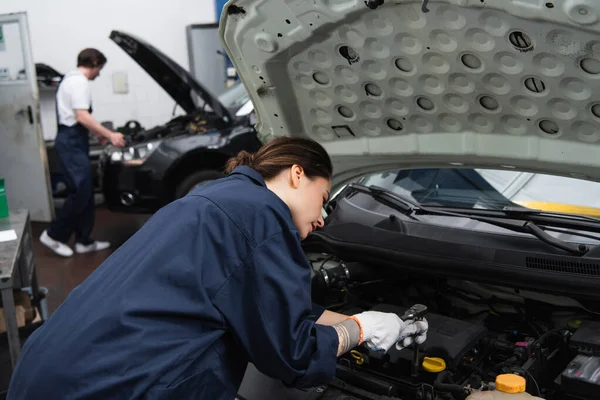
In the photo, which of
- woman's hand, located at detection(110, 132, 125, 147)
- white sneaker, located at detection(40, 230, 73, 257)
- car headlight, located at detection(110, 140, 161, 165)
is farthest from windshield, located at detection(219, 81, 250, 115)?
white sneaker, located at detection(40, 230, 73, 257)

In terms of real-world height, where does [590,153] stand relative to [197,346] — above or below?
above

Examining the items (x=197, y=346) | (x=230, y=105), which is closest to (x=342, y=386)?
(x=197, y=346)

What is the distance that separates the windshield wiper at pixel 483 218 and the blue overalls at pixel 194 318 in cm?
83

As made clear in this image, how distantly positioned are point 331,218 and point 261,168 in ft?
2.50

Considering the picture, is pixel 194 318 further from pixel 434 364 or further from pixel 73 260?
pixel 73 260

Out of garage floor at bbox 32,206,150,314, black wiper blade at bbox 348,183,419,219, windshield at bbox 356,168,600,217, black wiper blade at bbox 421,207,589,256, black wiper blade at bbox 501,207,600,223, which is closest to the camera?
black wiper blade at bbox 421,207,589,256

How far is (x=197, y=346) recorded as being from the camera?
1.37 meters

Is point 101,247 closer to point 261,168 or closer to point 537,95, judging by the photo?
point 261,168

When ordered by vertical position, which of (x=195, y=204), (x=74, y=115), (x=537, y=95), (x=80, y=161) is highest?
(x=537, y=95)


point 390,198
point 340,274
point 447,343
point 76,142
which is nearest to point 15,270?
point 340,274

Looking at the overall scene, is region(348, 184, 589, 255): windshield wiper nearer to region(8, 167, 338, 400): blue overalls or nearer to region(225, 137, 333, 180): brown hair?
region(225, 137, 333, 180): brown hair

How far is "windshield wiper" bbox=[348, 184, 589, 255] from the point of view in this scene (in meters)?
1.80

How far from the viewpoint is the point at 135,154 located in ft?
16.7

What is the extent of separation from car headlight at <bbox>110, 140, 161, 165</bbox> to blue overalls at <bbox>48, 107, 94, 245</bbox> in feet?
0.83
